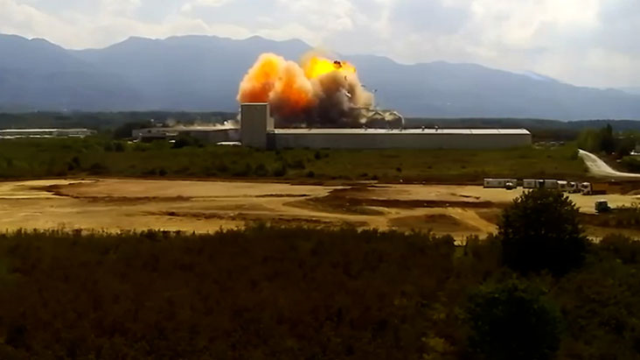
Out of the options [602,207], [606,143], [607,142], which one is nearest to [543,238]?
[602,207]

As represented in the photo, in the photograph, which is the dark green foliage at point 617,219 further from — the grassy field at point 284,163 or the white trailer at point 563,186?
the grassy field at point 284,163

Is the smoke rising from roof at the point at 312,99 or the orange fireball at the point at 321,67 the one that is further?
the orange fireball at the point at 321,67

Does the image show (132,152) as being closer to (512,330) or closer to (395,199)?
(395,199)

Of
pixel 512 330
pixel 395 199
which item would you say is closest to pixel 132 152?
pixel 395 199

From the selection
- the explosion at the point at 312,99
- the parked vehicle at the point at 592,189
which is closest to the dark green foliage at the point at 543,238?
the parked vehicle at the point at 592,189

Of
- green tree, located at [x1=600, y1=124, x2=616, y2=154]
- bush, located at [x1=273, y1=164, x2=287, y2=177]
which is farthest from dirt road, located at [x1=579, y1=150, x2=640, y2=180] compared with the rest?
bush, located at [x1=273, y1=164, x2=287, y2=177]

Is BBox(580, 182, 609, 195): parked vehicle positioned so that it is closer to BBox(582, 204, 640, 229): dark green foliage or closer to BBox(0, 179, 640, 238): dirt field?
BBox(0, 179, 640, 238): dirt field

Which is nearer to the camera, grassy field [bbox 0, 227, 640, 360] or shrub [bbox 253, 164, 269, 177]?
grassy field [bbox 0, 227, 640, 360]
